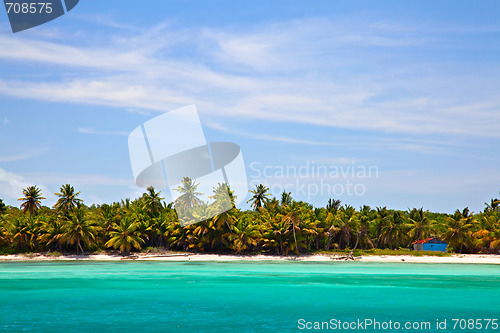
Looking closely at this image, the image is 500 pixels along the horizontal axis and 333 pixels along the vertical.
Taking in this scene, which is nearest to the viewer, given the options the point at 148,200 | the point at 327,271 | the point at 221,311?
the point at 221,311

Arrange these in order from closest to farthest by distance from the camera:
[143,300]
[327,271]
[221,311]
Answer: [221,311] → [143,300] → [327,271]

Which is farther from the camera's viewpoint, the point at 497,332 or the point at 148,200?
the point at 148,200

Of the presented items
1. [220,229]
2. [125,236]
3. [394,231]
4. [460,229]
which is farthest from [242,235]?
[460,229]

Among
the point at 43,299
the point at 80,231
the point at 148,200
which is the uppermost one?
the point at 148,200

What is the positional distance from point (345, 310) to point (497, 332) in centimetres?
929

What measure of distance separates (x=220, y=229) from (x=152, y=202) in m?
15.9

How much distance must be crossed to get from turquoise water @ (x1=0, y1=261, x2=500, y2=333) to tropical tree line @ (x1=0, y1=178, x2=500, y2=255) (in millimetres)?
21870

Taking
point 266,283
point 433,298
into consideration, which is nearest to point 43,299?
point 266,283

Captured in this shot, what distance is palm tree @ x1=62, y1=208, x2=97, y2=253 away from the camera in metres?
75.8

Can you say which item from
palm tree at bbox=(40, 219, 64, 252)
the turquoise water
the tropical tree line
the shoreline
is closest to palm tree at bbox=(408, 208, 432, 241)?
the tropical tree line

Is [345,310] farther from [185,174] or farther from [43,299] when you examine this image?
[185,174]

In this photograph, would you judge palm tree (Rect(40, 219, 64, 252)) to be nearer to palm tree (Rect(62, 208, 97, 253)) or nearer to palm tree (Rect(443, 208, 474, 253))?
palm tree (Rect(62, 208, 97, 253))

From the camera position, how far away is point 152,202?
286ft

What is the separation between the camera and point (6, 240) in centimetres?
8000
